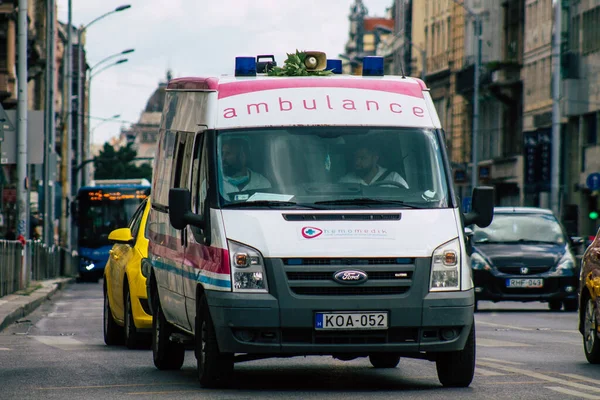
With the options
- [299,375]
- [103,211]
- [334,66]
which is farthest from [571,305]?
[103,211]

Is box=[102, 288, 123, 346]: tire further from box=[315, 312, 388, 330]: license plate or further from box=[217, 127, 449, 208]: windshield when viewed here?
box=[315, 312, 388, 330]: license plate

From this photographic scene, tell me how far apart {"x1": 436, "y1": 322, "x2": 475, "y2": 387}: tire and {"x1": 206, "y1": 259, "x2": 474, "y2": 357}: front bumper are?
36cm

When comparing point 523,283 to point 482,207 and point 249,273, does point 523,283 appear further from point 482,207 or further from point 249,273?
point 249,273

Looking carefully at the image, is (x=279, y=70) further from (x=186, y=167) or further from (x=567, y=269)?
(x=567, y=269)

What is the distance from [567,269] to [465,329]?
15086 mm

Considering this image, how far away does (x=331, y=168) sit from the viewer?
12656mm

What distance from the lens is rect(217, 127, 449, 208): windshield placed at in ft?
41.0

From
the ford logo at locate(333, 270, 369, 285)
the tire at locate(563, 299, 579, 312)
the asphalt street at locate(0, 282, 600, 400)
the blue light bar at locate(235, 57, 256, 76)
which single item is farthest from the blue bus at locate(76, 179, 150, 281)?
the ford logo at locate(333, 270, 369, 285)

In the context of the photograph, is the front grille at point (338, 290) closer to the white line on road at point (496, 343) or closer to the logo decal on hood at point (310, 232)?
the logo decal on hood at point (310, 232)

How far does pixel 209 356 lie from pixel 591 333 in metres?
4.66

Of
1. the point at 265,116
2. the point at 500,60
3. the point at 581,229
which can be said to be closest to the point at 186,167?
the point at 265,116

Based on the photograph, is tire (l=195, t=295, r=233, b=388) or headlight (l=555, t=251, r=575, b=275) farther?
headlight (l=555, t=251, r=575, b=275)

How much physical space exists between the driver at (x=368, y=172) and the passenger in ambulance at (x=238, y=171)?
63 cm

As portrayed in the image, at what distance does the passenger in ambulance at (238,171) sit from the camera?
41.3 feet
